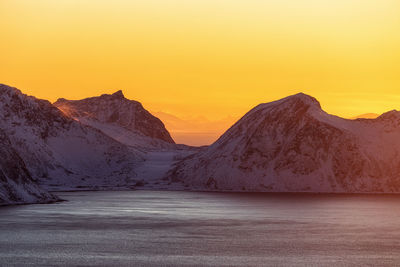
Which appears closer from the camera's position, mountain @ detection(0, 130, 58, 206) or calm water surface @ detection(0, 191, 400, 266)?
calm water surface @ detection(0, 191, 400, 266)

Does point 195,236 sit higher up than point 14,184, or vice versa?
point 14,184

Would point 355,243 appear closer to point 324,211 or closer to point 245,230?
→ point 245,230

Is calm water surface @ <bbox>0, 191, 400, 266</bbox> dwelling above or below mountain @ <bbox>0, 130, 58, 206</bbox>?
below

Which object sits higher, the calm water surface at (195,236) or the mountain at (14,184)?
the mountain at (14,184)

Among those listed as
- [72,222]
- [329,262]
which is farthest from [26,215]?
[329,262]

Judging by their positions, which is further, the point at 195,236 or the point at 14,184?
the point at 14,184
